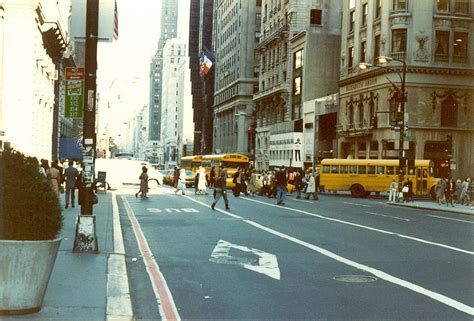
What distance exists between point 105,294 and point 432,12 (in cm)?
5348

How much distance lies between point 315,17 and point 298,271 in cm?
7251

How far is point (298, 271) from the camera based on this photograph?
11305 millimetres

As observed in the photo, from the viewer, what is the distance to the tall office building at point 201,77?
143250mm

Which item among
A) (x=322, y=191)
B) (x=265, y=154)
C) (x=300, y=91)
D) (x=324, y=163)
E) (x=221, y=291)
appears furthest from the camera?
(x=265, y=154)

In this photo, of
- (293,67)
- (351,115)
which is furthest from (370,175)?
(293,67)

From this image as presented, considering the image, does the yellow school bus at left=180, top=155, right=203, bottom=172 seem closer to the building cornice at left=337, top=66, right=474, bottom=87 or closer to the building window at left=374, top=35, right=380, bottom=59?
the building cornice at left=337, top=66, right=474, bottom=87

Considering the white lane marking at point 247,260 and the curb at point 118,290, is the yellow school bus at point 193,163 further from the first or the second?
the curb at point 118,290

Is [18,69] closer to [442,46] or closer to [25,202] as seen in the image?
[442,46]

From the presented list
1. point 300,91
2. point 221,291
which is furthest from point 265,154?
point 221,291

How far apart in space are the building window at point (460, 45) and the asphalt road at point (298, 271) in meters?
40.3

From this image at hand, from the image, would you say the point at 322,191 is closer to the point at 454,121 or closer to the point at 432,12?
the point at 454,121

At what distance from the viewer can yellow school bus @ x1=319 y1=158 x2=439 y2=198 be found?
48062 millimetres

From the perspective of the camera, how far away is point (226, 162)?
60875 mm

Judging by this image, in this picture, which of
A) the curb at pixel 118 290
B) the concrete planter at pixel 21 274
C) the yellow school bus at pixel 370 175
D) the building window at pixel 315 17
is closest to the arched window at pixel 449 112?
the yellow school bus at pixel 370 175
